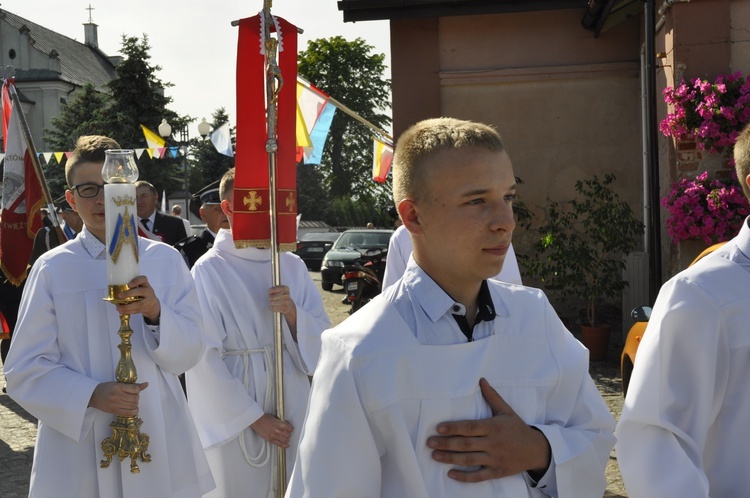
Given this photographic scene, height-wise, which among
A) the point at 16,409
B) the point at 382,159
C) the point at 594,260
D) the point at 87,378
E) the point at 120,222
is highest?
the point at 382,159

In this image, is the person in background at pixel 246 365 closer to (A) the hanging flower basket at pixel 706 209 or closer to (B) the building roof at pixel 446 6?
(A) the hanging flower basket at pixel 706 209

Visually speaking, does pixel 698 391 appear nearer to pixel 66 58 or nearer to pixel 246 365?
pixel 246 365

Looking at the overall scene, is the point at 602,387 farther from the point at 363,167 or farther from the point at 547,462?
the point at 363,167

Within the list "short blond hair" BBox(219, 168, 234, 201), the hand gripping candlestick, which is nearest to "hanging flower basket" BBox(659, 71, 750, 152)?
"short blond hair" BBox(219, 168, 234, 201)

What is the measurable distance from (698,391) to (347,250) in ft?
65.2

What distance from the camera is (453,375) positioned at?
2.03 metres

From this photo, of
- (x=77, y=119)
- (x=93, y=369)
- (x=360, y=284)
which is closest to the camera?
(x=93, y=369)

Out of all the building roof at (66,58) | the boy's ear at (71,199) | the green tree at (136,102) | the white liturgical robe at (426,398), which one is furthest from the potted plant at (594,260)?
the building roof at (66,58)

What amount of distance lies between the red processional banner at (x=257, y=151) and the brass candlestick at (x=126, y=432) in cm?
134

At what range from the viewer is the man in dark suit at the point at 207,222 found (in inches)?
262

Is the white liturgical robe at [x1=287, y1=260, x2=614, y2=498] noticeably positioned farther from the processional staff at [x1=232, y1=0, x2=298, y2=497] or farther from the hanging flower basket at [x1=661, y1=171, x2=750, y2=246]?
the hanging flower basket at [x1=661, y1=171, x2=750, y2=246]

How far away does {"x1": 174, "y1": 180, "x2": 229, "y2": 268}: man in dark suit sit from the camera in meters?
6.65

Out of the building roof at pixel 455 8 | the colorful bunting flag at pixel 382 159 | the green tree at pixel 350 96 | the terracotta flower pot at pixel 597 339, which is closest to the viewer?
the terracotta flower pot at pixel 597 339

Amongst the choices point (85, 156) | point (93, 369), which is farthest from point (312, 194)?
point (93, 369)
